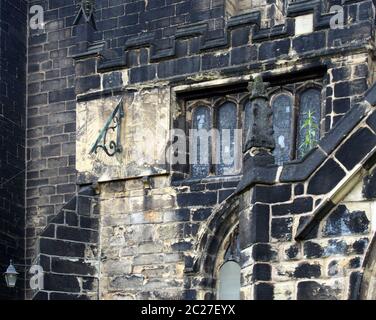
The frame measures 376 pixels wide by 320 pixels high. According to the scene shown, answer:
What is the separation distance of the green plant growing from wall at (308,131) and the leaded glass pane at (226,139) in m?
1.13

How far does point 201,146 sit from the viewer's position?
17031mm

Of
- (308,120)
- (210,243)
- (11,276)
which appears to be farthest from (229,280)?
(11,276)

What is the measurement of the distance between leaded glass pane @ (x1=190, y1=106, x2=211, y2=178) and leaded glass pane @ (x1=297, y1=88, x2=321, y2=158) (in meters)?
1.52

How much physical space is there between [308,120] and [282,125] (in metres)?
0.42

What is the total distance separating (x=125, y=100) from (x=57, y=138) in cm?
286

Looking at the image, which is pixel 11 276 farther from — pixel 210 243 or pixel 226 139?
pixel 226 139

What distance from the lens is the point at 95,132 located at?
57.5 ft

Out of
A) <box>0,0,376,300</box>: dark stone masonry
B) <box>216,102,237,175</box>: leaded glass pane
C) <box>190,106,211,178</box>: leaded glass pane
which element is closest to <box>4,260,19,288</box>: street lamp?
<box>0,0,376,300</box>: dark stone masonry

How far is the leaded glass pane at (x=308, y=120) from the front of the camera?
16.1 metres

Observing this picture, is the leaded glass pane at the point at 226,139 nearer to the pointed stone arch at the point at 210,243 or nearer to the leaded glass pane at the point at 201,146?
the leaded glass pane at the point at 201,146

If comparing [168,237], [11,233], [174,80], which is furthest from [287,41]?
[11,233]

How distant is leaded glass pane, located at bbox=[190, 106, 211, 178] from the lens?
17.0 meters

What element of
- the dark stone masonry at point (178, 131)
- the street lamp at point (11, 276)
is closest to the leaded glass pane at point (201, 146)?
Result: the dark stone masonry at point (178, 131)

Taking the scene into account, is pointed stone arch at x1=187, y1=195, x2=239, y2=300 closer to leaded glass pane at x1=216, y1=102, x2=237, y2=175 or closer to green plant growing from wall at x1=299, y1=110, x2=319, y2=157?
leaded glass pane at x1=216, y1=102, x2=237, y2=175
